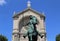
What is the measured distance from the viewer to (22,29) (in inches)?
2130

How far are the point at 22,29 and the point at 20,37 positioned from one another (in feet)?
6.36

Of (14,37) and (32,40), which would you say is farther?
(14,37)

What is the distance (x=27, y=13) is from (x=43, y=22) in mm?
4013

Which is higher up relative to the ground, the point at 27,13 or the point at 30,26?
the point at 27,13

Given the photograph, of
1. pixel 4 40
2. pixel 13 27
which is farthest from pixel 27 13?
pixel 4 40

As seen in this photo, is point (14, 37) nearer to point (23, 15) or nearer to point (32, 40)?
point (23, 15)

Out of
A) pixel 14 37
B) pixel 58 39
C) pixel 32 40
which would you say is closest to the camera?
pixel 32 40

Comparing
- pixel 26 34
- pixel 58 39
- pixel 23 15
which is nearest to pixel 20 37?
pixel 23 15

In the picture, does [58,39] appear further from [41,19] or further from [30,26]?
[30,26]

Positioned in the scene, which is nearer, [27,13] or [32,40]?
[32,40]

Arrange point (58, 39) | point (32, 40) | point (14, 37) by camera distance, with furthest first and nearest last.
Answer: point (14, 37) < point (58, 39) < point (32, 40)

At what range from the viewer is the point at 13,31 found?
53000 mm

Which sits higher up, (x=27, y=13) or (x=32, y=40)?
(x=27, y=13)

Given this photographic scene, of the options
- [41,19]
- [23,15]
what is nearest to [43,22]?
[41,19]
